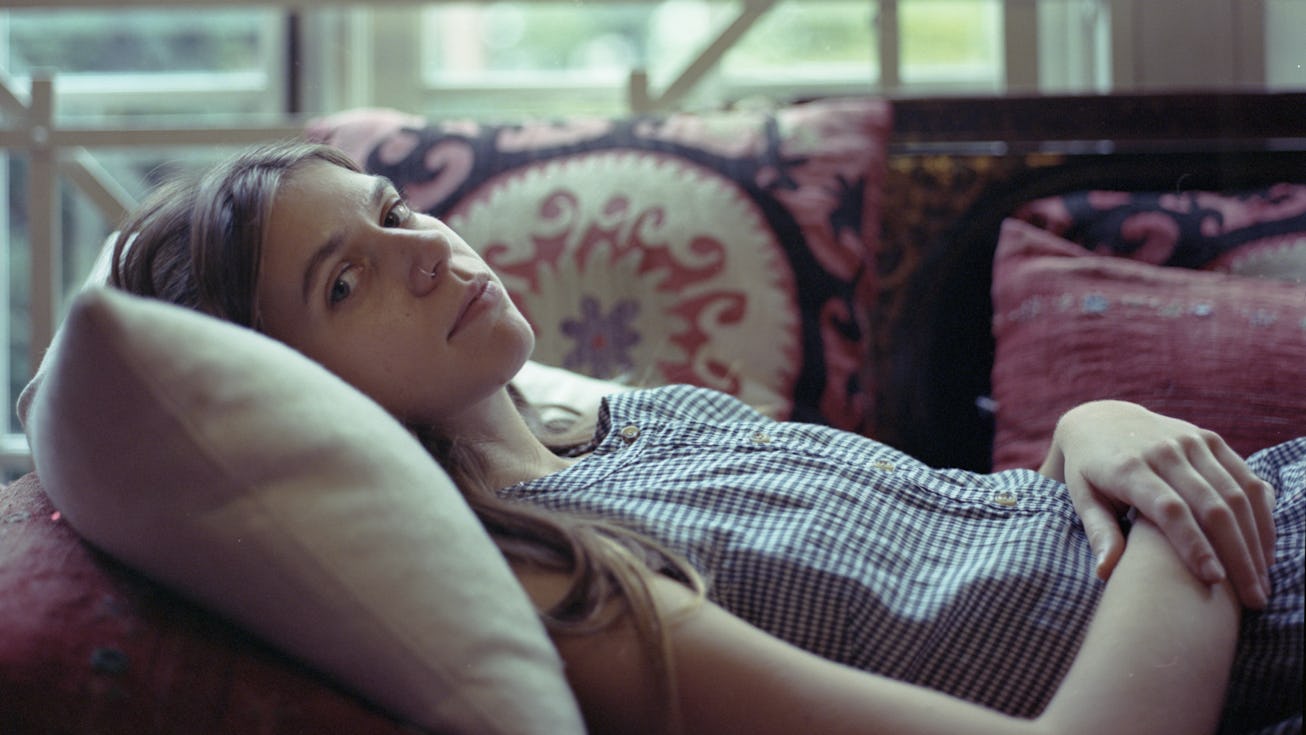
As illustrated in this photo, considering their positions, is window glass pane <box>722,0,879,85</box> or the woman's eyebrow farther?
window glass pane <box>722,0,879,85</box>

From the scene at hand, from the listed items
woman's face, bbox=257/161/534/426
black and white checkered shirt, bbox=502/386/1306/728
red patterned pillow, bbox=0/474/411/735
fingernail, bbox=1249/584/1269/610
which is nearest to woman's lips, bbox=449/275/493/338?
woman's face, bbox=257/161/534/426

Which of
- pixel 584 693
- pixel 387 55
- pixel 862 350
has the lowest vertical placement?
pixel 584 693

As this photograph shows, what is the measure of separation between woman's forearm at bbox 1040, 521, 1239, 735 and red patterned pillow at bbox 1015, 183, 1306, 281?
0.99ft

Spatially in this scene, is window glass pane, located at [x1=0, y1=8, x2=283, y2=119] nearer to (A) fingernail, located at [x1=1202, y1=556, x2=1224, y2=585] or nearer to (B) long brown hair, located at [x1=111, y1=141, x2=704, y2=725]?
(B) long brown hair, located at [x1=111, y1=141, x2=704, y2=725]

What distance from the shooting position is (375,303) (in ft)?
2.18

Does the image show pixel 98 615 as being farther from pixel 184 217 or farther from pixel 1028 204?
pixel 1028 204

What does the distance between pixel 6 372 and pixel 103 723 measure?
48.2 inches

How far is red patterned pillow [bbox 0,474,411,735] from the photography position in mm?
480

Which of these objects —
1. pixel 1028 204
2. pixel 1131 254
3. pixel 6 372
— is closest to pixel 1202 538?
pixel 1131 254

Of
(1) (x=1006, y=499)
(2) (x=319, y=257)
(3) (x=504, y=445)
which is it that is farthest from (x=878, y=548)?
(2) (x=319, y=257)

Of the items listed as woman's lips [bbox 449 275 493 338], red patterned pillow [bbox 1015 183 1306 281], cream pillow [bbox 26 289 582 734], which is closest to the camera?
cream pillow [bbox 26 289 582 734]

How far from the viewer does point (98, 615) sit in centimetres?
51

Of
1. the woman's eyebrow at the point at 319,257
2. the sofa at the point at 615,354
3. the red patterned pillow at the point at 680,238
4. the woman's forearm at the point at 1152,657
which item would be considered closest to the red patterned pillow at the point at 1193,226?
the sofa at the point at 615,354

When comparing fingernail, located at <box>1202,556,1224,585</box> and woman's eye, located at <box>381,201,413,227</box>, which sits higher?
woman's eye, located at <box>381,201,413,227</box>
